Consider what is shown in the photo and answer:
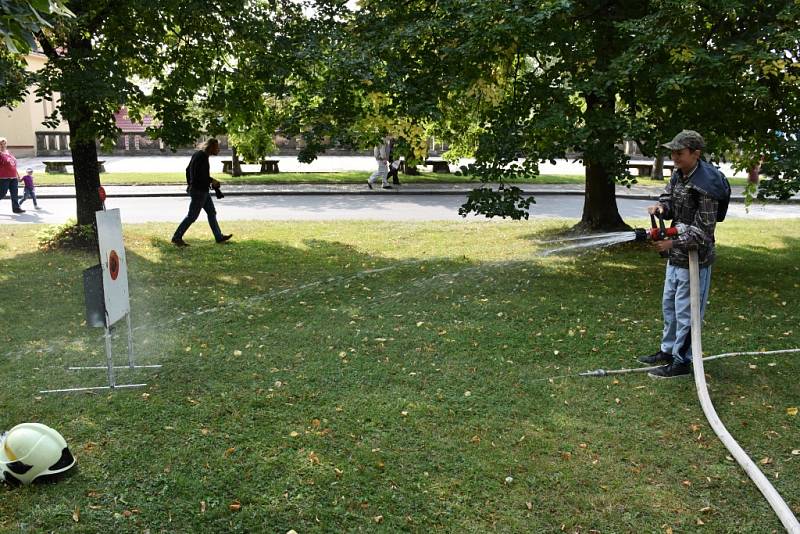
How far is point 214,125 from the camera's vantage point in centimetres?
1139

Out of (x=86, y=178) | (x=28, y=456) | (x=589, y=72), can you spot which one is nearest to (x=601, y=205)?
(x=589, y=72)

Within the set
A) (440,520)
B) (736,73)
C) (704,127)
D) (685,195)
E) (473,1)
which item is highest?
(473,1)

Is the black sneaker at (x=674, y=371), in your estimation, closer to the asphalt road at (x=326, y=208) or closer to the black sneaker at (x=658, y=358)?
the black sneaker at (x=658, y=358)

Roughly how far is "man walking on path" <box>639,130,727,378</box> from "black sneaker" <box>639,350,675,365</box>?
18cm

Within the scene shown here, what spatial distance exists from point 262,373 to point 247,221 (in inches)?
406

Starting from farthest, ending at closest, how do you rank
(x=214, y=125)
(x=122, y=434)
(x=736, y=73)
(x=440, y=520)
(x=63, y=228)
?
1. (x=63, y=228)
2. (x=214, y=125)
3. (x=736, y=73)
4. (x=122, y=434)
5. (x=440, y=520)

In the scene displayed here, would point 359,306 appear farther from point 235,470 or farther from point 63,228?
point 63,228

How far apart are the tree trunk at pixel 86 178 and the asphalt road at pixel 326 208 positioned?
3825 mm

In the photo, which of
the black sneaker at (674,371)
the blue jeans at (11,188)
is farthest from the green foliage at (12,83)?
the black sneaker at (674,371)

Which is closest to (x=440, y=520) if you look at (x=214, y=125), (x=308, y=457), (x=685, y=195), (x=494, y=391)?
(x=308, y=457)

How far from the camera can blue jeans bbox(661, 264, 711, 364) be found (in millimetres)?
5894

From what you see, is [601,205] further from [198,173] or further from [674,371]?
[674,371]

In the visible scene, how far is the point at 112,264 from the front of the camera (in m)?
5.62

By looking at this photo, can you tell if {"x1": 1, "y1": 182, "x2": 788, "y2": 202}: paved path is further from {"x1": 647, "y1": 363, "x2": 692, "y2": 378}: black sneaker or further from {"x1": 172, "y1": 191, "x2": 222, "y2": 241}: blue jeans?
{"x1": 647, "y1": 363, "x2": 692, "y2": 378}: black sneaker
